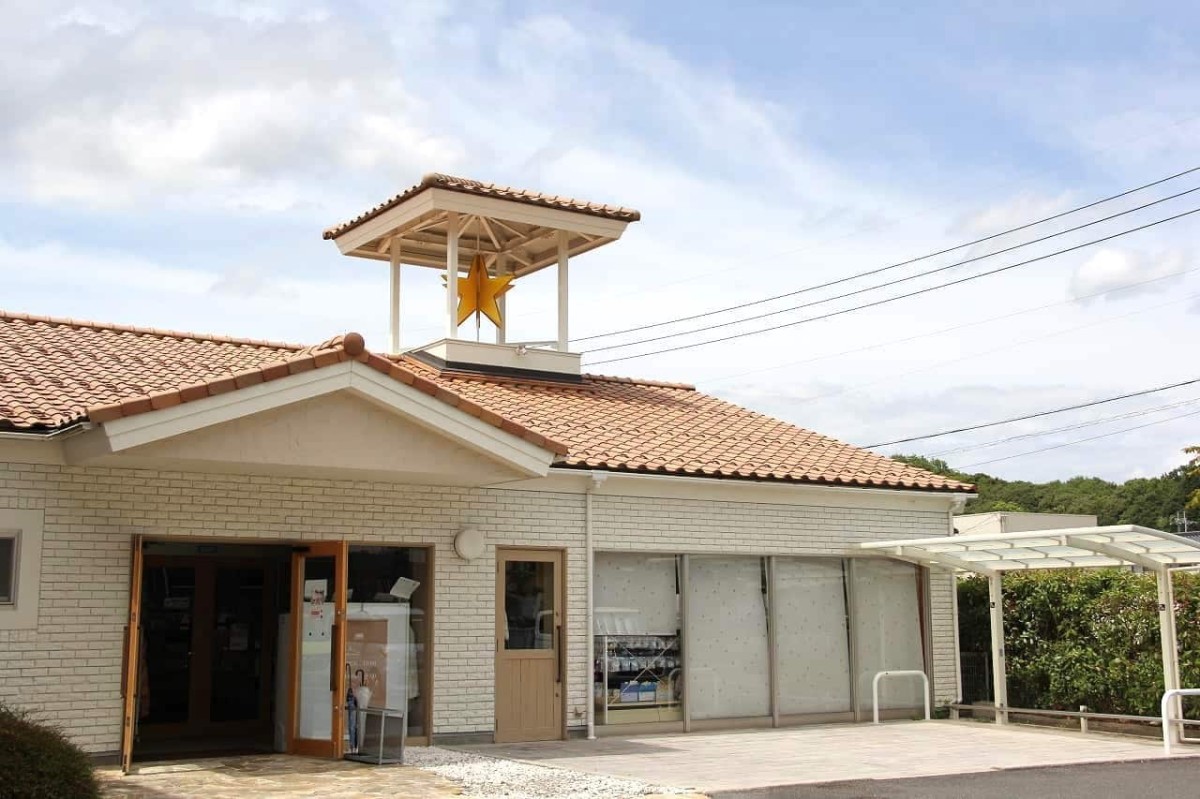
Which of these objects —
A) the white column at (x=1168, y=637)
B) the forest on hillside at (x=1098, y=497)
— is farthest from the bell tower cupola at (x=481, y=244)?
the forest on hillside at (x=1098, y=497)

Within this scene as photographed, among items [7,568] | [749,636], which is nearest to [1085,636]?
[749,636]

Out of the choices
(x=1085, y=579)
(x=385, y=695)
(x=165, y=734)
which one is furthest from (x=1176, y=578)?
(x=165, y=734)

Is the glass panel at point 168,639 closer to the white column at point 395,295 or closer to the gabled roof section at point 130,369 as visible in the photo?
the gabled roof section at point 130,369

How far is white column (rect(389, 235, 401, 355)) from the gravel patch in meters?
8.17

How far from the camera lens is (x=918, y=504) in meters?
19.5

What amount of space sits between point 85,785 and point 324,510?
520cm

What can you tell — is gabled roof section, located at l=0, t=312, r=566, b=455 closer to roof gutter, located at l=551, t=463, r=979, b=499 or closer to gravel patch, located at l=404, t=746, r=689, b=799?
roof gutter, located at l=551, t=463, r=979, b=499

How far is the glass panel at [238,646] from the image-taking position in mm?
17812

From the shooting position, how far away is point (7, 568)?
1279 cm

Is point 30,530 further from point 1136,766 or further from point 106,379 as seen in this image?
point 1136,766

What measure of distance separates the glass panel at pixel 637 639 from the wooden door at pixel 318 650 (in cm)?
364

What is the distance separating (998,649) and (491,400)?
7557mm

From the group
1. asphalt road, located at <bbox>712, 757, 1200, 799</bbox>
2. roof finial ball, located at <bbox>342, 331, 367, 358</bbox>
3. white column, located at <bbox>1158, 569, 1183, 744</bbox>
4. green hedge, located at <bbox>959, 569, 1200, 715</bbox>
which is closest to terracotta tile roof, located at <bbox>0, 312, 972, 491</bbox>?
roof finial ball, located at <bbox>342, 331, 367, 358</bbox>

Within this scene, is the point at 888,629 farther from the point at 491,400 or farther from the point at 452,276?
the point at 452,276
